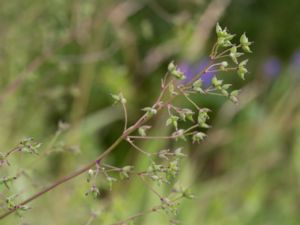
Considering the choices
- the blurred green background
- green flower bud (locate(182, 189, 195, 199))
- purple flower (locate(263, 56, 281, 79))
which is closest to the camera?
green flower bud (locate(182, 189, 195, 199))

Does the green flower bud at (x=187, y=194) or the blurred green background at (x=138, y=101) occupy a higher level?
the blurred green background at (x=138, y=101)

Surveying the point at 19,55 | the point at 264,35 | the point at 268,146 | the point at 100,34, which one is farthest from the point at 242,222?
the point at 264,35

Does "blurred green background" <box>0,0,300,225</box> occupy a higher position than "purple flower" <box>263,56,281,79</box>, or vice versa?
"purple flower" <box>263,56,281,79</box>

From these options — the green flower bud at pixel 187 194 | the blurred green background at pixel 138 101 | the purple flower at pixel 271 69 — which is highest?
the purple flower at pixel 271 69

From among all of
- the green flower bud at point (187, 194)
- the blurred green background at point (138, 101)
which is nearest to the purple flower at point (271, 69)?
the blurred green background at point (138, 101)

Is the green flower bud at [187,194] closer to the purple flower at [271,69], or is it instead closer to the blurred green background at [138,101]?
the blurred green background at [138,101]

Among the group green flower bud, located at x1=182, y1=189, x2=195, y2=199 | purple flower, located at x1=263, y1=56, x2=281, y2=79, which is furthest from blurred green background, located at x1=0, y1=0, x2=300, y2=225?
green flower bud, located at x1=182, y1=189, x2=195, y2=199

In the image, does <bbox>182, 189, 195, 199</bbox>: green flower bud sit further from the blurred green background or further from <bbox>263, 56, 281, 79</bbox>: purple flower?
<bbox>263, 56, 281, 79</bbox>: purple flower

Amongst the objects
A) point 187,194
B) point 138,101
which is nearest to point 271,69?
point 138,101

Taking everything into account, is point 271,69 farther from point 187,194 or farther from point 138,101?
point 187,194
